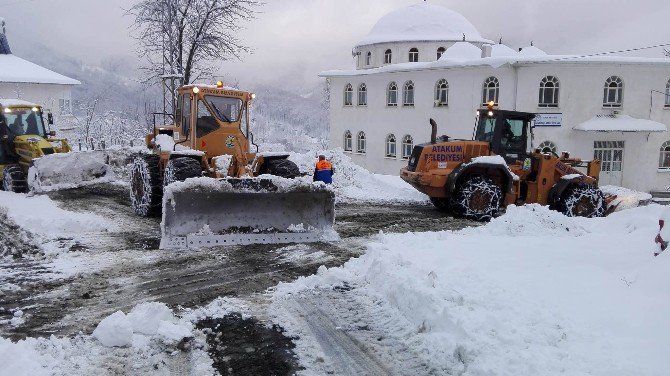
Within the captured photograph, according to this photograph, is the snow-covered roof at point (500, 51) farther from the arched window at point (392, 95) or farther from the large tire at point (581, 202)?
the large tire at point (581, 202)

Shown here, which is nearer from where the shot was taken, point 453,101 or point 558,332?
point 558,332

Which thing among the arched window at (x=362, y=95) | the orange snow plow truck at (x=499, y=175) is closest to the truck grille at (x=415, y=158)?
the orange snow plow truck at (x=499, y=175)

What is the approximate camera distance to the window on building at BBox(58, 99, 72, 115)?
40.7 meters

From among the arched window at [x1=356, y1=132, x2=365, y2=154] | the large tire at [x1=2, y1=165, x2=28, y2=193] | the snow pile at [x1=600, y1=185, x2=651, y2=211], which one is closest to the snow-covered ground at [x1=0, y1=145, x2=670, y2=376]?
the snow pile at [x1=600, y1=185, x2=651, y2=211]

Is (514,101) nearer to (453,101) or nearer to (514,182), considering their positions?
(453,101)

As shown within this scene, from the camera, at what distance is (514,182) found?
37.9 ft

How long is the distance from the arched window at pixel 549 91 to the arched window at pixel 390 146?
8768mm

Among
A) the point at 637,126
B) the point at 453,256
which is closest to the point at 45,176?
the point at 453,256

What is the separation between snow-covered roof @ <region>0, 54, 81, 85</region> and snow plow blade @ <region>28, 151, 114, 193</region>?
2918cm

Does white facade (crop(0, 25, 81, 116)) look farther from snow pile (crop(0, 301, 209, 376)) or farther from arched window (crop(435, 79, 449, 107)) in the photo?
snow pile (crop(0, 301, 209, 376))

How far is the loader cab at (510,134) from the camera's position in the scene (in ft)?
38.0

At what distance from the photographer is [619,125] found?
77.0ft

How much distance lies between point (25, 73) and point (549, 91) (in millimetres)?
37080

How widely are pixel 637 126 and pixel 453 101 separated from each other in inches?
342
